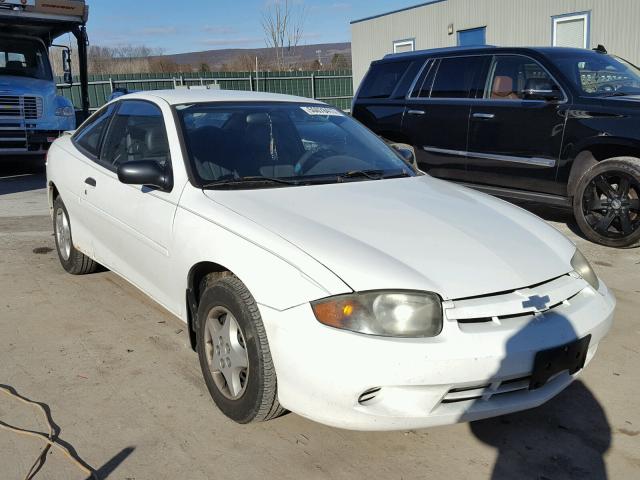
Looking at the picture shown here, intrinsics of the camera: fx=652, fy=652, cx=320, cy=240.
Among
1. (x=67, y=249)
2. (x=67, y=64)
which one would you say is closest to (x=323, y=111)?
(x=67, y=249)

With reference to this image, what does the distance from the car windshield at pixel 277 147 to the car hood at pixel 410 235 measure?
0.20 meters

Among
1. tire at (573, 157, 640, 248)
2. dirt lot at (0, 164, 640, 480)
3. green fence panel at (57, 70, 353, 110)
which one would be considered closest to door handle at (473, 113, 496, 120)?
tire at (573, 157, 640, 248)

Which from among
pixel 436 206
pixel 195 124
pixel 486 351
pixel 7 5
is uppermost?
pixel 7 5

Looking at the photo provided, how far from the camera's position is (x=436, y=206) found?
11.1 feet

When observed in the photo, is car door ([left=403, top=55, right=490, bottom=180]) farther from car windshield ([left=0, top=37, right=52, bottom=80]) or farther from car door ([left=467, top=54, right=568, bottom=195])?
car windshield ([left=0, top=37, right=52, bottom=80])

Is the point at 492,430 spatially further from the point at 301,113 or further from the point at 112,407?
the point at 301,113

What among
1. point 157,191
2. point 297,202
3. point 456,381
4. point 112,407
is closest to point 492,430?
point 456,381

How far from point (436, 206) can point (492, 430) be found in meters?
1.13

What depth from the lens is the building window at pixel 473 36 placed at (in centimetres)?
2152

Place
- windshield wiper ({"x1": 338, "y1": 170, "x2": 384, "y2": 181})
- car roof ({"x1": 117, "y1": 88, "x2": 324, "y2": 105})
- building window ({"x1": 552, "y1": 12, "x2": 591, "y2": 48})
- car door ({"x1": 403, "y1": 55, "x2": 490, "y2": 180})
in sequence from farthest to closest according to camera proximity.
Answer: building window ({"x1": 552, "y1": 12, "x2": 591, "y2": 48})
car door ({"x1": 403, "y1": 55, "x2": 490, "y2": 180})
car roof ({"x1": 117, "y1": 88, "x2": 324, "y2": 105})
windshield wiper ({"x1": 338, "y1": 170, "x2": 384, "y2": 181})

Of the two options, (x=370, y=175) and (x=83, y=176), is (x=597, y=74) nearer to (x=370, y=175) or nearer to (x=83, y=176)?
(x=370, y=175)

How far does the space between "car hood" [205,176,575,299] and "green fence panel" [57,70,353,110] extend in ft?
66.1

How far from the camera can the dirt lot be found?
2686mm

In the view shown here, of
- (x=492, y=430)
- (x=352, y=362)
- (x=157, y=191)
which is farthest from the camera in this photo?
(x=157, y=191)
